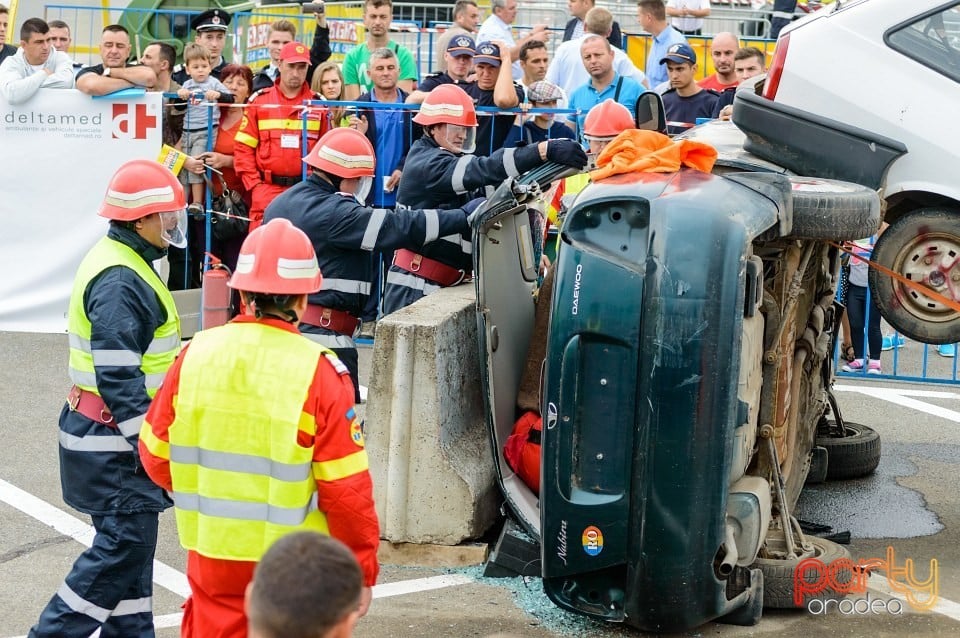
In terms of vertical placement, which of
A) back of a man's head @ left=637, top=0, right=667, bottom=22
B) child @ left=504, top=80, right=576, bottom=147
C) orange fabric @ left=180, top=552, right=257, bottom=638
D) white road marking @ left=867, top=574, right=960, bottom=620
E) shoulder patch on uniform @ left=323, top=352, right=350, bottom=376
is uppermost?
back of a man's head @ left=637, top=0, right=667, bottom=22

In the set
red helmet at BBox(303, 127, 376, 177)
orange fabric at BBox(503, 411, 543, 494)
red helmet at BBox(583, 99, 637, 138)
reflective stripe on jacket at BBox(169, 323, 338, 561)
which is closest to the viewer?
reflective stripe on jacket at BBox(169, 323, 338, 561)

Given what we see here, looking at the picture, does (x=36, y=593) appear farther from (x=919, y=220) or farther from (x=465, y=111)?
(x=919, y=220)

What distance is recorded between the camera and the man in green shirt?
11906mm

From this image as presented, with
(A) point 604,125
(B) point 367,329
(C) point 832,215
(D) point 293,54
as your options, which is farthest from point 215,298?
(C) point 832,215

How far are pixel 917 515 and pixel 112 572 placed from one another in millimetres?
4240

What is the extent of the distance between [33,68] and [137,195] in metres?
6.27

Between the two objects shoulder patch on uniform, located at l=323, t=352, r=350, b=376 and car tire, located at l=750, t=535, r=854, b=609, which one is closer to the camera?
shoulder patch on uniform, located at l=323, t=352, r=350, b=376

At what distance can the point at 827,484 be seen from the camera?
7.81 m

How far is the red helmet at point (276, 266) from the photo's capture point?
4.17 metres

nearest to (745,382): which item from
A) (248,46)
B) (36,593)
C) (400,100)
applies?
(36,593)

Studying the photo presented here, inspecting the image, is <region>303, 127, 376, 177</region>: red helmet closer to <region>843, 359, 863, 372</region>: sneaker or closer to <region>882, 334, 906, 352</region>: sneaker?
<region>843, 359, 863, 372</region>: sneaker

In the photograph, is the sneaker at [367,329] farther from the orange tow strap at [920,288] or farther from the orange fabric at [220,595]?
the orange fabric at [220,595]

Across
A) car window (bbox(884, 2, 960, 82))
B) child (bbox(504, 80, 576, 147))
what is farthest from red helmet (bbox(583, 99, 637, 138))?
child (bbox(504, 80, 576, 147))

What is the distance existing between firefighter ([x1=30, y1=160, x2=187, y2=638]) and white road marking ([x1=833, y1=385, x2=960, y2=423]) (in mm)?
5898
